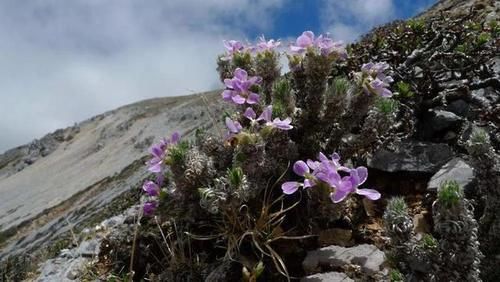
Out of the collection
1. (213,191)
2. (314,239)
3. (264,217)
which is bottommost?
(314,239)

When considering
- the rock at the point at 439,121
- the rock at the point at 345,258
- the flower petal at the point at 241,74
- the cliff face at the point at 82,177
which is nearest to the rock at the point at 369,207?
the rock at the point at 345,258

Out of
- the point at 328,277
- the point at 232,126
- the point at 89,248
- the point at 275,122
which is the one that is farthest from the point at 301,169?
the point at 89,248

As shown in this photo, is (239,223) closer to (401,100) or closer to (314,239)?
(314,239)

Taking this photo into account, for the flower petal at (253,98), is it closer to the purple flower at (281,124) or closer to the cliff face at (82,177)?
the purple flower at (281,124)

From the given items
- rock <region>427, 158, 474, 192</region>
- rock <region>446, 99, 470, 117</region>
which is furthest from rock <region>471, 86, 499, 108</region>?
rock <region>427, 158, 474, 192</region>

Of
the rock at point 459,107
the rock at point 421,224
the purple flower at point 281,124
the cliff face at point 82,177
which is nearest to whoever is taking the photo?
the purple flower at point 281,124

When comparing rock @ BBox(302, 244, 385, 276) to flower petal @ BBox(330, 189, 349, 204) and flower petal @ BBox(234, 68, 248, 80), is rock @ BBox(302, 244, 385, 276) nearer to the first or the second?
flower petal @ BBox(330, 189, 349, 204)

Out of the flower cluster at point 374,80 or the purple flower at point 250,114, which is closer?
the purple flower at point 250,114

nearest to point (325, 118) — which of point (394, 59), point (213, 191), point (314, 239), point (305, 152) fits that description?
point (305, 152)
